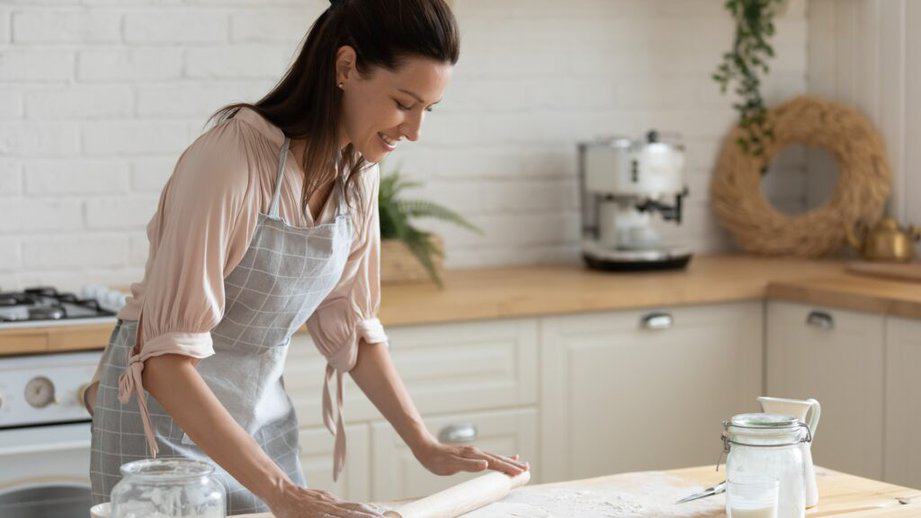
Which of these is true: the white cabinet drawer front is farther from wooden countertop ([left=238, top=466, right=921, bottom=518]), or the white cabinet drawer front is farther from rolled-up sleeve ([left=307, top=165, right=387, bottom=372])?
wooden countertop ([left=238, top=466, right=921, bottom=518])

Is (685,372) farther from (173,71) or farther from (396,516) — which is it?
(396,516)

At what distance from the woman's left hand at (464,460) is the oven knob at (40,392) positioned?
1.05 meters

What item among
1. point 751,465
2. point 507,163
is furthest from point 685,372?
point 751,465

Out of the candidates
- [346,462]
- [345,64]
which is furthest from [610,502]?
[346,462]

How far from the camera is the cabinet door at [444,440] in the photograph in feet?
10.0

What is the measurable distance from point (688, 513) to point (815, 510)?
17 cm

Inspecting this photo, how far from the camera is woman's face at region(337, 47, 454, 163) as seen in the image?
5.73 feet

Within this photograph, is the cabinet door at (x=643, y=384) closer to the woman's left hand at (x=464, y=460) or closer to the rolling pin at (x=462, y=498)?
the woman's left hand at (x=464, y=460)

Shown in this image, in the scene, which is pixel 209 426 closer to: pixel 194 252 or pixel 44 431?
pixel 194 252

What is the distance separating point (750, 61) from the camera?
403cm

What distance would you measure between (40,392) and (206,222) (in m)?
1.17

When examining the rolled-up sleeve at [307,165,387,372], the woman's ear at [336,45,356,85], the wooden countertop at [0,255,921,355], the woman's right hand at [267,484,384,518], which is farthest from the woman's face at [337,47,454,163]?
the wooden countertop at [0,255,921,355]

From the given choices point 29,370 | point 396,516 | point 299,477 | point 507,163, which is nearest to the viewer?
point 396,516

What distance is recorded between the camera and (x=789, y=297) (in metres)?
3.37
